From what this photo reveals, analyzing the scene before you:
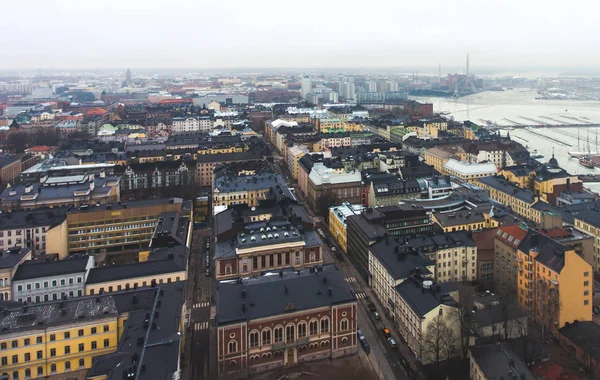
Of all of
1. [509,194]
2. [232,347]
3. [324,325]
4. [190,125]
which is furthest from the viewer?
[190,125]

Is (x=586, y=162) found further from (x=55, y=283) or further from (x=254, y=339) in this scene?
(x=55, y=283)

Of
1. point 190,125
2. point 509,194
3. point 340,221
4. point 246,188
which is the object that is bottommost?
point 340,221

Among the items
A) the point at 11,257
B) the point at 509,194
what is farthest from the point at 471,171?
the point at 11,257

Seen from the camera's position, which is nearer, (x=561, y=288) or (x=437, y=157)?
(x=561, y=288)

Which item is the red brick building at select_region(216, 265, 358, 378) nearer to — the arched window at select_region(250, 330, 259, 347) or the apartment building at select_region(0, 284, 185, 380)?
the arched window at select_region(250, 330, 259, 347)

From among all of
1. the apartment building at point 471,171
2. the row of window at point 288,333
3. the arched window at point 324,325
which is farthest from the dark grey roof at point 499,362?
the apartment building at point 471,171

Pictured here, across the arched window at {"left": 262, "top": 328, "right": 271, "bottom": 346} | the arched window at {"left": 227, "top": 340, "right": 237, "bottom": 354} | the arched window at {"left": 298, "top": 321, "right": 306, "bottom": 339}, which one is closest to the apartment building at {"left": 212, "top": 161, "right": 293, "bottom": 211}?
the arched window at {"left": 298, "top": 321, "right": 306, "bottom": 339}
